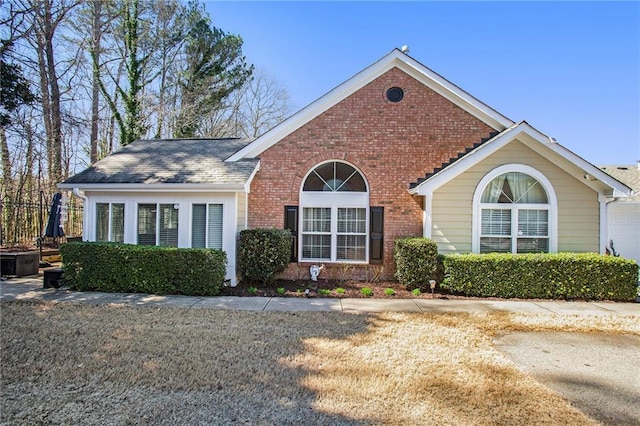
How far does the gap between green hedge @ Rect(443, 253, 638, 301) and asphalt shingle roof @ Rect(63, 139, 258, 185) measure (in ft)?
21.1

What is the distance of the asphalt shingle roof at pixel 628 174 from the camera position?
40.5 feet

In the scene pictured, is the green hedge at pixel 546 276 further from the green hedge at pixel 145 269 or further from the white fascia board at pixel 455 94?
the green hedge at pixel 145 269

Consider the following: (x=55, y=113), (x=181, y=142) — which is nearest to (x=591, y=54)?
(x=181, y=142)

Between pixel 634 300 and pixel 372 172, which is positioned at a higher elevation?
pixel 372 172

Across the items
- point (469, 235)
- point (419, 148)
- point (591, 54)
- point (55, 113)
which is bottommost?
point (469, 235)

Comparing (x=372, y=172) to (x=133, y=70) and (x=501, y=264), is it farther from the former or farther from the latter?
(x=133, y=70)

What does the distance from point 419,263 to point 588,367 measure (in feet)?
14.2

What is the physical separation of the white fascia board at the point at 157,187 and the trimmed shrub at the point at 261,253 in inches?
50.6

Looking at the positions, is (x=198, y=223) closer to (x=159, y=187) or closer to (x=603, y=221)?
(x=159, y=187)

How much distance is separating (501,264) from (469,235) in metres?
1.14

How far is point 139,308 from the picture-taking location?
6.98m

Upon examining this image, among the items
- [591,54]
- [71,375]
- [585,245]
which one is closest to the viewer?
[71,375]

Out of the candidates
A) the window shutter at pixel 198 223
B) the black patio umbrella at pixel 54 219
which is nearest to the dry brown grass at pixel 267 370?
the window shutter at pixel 198 223

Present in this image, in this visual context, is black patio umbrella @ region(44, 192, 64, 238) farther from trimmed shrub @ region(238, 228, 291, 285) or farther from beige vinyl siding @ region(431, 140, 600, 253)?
beige vinyl siding @ region(431, 140, 600, 253)
